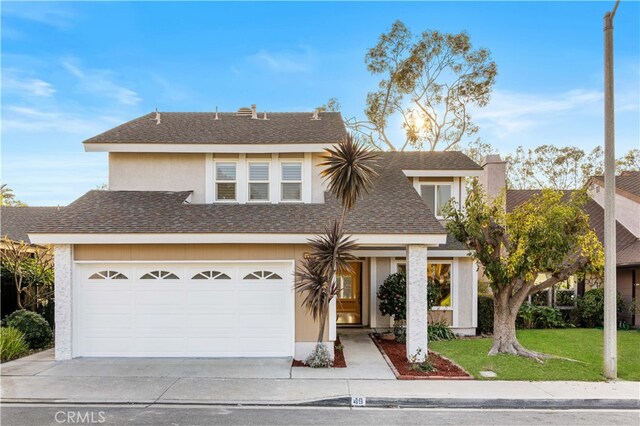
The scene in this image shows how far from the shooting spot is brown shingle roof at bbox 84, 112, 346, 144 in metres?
13.2

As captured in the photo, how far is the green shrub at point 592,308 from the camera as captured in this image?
1683 centimetres

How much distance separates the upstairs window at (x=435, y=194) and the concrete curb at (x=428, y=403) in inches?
346

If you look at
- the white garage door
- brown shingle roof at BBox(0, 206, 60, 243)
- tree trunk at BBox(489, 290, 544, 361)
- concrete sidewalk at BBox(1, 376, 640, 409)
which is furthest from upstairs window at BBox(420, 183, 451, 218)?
brown shingle roof at BBox(0, 206, 60, 243)

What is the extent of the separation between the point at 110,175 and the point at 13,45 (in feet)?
14.7

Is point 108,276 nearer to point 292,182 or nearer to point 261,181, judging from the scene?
point 261,181

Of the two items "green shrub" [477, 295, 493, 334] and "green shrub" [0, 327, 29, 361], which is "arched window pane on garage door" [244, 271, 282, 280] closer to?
"green shrub" [0, 327, 29, 361]

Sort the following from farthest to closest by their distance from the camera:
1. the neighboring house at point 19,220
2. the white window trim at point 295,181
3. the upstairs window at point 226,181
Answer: the neighboring house at point 19,220
the upstairs window at point 226,181
the white window trim at point 295,181

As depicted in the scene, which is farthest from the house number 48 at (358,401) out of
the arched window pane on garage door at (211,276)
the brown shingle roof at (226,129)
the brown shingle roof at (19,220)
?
the brown shingle roof at (19,220)

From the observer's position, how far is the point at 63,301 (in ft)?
36.8

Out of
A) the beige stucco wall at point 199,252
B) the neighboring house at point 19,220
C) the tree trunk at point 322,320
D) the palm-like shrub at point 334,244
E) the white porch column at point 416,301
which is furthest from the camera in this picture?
the neighboring house at point 19,220

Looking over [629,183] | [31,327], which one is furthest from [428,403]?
[629,183]

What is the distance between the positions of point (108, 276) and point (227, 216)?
3.39 m

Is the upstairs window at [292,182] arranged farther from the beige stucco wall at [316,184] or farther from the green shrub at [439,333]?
the green shrub at [439,333]

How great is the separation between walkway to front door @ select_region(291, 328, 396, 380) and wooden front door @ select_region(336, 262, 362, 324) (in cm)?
270
